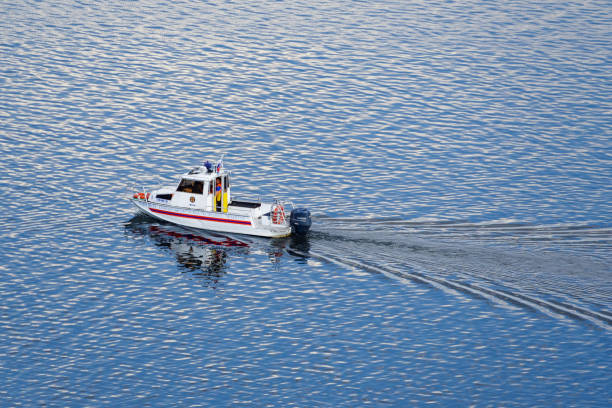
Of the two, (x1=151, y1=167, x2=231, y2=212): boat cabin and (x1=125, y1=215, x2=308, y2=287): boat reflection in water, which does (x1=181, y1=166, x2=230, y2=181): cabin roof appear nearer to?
(x1=151, y1=167, x2=231, y2=212): boat cabin

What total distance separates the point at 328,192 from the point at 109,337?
107ft

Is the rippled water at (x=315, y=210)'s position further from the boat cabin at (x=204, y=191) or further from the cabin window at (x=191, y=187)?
the cabin window at (x=191, y=187)

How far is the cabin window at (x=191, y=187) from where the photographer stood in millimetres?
80562

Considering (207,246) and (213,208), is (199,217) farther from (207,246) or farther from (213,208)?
(207,246)

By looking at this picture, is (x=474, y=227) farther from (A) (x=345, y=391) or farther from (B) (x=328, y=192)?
(A) (x=345, y=391)

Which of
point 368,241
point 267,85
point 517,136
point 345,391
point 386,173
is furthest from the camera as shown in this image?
point 267,85

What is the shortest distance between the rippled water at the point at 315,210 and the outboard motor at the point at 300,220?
6.79 feet

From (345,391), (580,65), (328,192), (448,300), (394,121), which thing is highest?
(580,65)

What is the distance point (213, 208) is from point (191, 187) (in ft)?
8.51

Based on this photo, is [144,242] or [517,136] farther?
[517,136]

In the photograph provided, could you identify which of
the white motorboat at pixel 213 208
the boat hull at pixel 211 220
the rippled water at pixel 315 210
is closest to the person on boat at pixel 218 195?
the white motorboat at pixel 213 208

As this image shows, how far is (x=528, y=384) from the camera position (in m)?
57.9

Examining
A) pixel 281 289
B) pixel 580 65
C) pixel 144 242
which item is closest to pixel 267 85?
pixel 580 65

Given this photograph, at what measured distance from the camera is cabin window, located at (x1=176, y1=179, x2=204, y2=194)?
3172 inches
